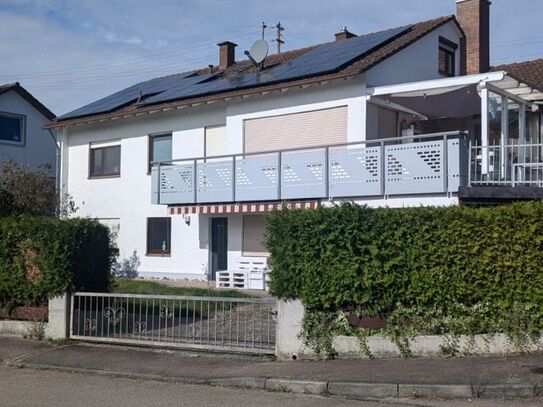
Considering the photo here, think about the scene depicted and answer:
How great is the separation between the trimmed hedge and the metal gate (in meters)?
0.91

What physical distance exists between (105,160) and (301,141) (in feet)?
29.6

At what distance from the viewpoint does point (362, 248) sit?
10.3 meters

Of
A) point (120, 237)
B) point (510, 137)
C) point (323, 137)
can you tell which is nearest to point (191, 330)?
point (323, 137)

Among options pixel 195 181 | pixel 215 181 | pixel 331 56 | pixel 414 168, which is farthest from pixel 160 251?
pixel 414 168

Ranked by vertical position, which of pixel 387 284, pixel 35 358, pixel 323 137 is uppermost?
pixel 323 137

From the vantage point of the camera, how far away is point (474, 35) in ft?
76.6

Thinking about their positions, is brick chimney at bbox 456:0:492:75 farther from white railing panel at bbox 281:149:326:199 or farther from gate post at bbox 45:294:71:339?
gate post at bbox 45:294:71:339

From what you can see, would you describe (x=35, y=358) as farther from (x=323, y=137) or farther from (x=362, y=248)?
(x=323, y=137)

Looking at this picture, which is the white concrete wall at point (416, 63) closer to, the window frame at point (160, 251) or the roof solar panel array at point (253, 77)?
the roof solar panel array at point (253, 77)

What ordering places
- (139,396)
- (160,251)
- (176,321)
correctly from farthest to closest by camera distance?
(160,251), (176,321), (139,396)

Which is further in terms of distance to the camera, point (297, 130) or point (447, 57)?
point (447, 57)

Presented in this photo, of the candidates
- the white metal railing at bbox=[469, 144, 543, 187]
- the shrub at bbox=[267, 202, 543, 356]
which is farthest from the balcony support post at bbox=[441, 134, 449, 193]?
the shrub at bbox=[267, 202, 543, 356]

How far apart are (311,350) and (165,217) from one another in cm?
1391

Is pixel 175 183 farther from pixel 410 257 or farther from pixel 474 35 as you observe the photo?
pixel 410 257
